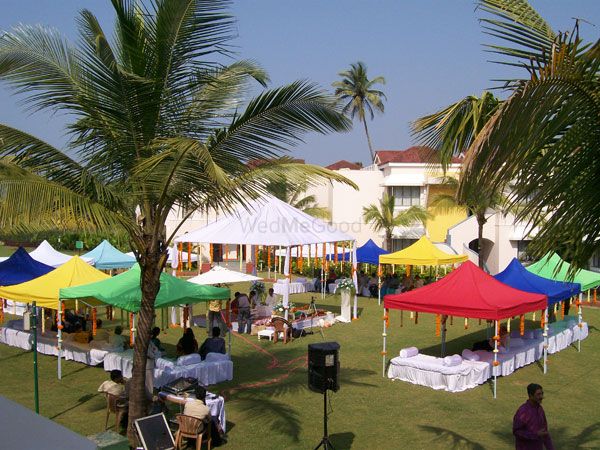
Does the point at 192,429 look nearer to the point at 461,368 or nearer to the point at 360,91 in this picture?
the point at 461,368

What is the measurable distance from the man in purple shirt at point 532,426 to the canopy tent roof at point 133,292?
7.28m

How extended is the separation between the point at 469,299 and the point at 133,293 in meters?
6.62

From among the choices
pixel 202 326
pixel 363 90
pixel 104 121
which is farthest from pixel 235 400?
pixel 363 90

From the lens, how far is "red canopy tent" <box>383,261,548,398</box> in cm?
1189

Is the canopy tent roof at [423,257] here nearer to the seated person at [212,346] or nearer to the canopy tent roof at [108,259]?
the canopy tent roof at [108,259]

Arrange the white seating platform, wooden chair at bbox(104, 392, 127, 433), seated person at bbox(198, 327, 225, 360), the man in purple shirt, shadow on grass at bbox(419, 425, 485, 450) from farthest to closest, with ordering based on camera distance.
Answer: seated person at bbox(198, 327, 225, 360), the white seating platform, wooden chair at bbox(104, 392, 127, 433), shadow on grass at bbox(419, 425, 485, 450), the man in purple shirt

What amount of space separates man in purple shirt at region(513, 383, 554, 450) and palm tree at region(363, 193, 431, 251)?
29147 millimetres

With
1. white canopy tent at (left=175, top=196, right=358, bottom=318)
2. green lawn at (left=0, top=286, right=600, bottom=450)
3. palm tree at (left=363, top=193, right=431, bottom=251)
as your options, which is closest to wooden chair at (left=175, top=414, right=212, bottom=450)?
green lawn at (left=0, top=286, right=600, bottom=450)

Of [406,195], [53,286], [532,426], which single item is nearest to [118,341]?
[53,286]

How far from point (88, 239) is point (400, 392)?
4377 cm

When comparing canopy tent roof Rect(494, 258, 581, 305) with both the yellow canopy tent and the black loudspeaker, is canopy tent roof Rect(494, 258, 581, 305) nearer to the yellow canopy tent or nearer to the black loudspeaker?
the black loudspeaker

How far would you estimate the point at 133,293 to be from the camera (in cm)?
1219

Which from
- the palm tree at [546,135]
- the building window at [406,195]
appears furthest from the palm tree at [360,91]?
the palm tree at [546,135]

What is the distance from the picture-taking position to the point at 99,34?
324 inches
